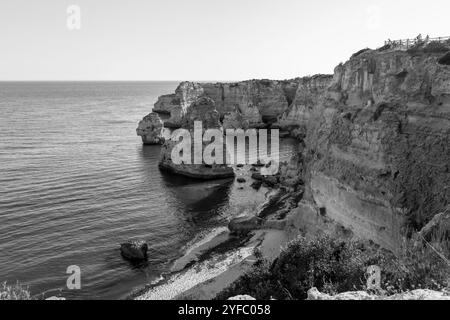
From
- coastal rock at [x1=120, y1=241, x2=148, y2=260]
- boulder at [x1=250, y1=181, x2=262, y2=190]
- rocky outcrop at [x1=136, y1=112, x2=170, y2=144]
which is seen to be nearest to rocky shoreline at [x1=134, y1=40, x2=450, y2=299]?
coastal rock at [x1=120, y1=241, x2=148, y2=260]

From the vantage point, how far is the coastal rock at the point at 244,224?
46178mm

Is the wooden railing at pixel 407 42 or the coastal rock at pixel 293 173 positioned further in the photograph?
the coastal rock at pixel 293 173

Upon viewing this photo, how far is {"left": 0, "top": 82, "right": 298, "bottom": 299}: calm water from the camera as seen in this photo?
1431 inches

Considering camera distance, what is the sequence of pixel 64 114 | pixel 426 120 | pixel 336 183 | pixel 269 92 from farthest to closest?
pixel 64 114 → pixel 269 92 → pixel 336 183 → pixel 426 120

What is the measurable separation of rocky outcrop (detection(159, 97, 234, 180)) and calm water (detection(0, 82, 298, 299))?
8.15 ft

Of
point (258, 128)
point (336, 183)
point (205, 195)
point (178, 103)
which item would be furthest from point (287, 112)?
point (336, 183)

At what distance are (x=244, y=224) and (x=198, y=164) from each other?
78.7 ft

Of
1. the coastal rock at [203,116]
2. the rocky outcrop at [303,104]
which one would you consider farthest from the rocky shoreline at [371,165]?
the rocky outcrop at [303,104]

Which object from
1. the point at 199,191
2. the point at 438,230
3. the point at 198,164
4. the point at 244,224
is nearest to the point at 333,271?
the point at 438,230

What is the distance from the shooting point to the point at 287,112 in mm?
114812

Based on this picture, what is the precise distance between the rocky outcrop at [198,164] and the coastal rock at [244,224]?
22243 mm

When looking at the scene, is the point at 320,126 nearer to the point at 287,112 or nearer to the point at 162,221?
the point at 162,221

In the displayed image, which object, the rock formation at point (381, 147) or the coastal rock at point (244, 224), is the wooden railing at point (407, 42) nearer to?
the rock formation at point (381, 147)
